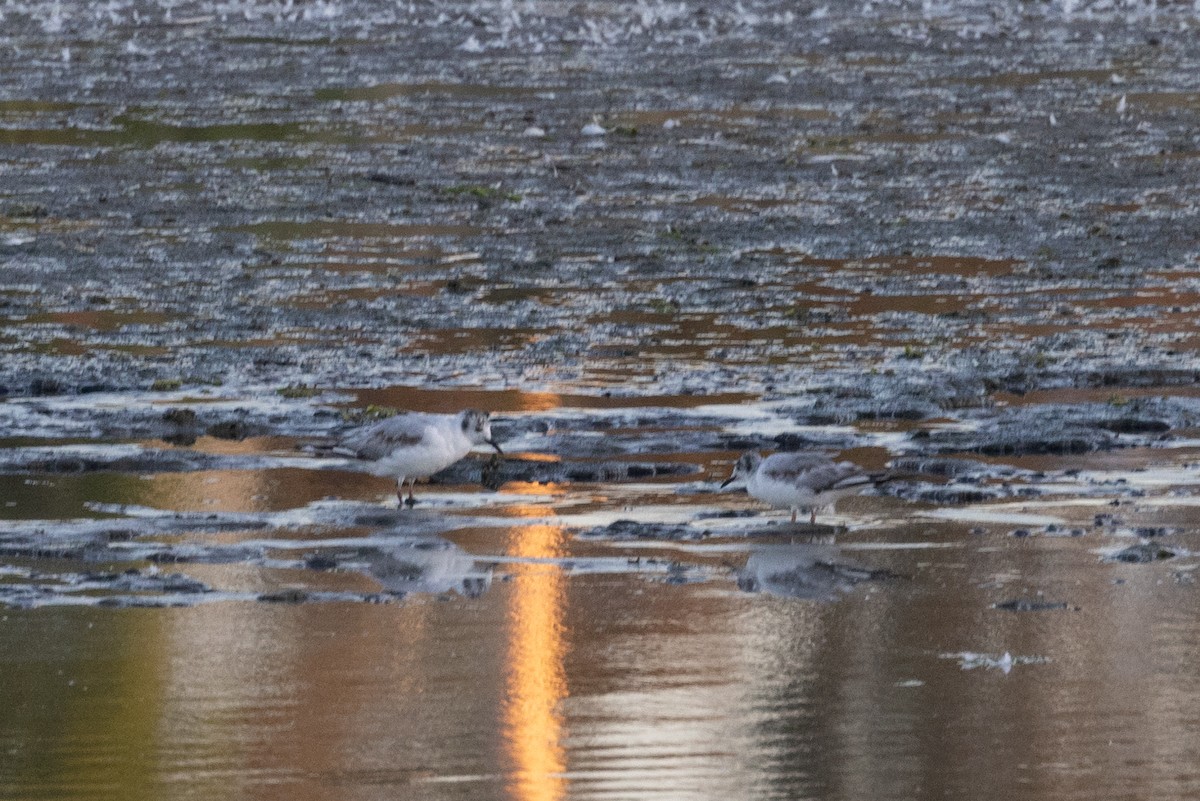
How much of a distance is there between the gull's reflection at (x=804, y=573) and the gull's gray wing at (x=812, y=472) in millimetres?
288

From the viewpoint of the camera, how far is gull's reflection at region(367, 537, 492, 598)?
32.8 feet

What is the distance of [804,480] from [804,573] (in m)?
0.66

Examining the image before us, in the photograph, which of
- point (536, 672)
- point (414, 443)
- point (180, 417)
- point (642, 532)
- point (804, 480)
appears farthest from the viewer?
point (180, 417)

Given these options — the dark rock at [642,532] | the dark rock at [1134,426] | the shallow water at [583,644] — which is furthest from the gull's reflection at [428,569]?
the dark rock at [1134,426]

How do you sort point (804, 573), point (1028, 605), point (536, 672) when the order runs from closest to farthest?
point (536, 672) → point (1028, 605) → point (804, 573)

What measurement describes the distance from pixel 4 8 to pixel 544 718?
1690 inches

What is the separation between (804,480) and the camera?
1070cm

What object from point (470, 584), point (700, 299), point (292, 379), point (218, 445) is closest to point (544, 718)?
point (470, 584)

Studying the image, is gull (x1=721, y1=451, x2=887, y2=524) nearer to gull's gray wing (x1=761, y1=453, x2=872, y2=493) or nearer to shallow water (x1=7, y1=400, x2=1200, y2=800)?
gull's gray wing (x1=761, y1=453, x2=872, y2=493)

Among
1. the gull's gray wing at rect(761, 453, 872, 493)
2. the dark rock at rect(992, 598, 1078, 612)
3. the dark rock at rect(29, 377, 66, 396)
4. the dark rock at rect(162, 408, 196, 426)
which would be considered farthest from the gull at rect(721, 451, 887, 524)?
the dark rock at rect(29, 377, 66, 396)

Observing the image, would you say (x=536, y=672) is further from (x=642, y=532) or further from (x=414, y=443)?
(x=414, y=443)

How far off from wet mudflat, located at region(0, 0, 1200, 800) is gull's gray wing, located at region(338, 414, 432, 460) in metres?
0.29

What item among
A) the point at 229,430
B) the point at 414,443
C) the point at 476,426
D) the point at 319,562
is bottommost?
the point at 319,562

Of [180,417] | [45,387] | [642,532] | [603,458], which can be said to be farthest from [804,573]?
[45,387]
